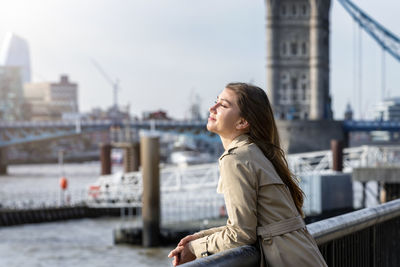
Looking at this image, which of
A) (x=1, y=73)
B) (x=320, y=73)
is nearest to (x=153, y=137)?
(x=320, y=73)

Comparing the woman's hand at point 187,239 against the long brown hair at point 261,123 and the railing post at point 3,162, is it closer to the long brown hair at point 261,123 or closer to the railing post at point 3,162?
the long brown hair at point 261,123

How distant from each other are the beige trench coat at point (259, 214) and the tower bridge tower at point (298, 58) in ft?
203

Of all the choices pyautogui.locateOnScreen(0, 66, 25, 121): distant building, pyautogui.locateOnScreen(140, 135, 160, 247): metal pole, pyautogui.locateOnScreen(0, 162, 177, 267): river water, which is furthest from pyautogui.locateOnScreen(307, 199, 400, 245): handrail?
pyautogui.locateOnScreen(0, 66, 25, 121): distant building

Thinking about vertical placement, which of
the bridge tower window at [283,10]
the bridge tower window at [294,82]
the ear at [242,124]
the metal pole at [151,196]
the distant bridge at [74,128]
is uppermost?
the bridge tower window at [283,10]

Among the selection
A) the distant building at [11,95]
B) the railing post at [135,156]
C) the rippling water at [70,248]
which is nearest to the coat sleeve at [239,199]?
the rippling water at [70,248]

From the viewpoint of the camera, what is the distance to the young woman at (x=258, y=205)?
2.38 m

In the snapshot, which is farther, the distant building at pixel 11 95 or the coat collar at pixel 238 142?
the distant building at pixel 11 95

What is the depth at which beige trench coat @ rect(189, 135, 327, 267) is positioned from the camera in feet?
7.78

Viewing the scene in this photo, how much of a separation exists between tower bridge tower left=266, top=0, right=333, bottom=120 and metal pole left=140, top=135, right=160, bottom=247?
4181 cm

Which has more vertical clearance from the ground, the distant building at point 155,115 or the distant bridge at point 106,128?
the distant building at point 155,115

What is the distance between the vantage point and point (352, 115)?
262ft

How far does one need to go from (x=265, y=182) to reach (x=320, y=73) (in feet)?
211

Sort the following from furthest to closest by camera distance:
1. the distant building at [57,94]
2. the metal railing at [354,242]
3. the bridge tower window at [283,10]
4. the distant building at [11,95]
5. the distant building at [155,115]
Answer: the distant building at [57,94] < the distant building at [11,95] < the distant building at [155,115] < the bridge tower window at [283,10] < the metal railing at [354,242]

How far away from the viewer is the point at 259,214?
95.7 inches
